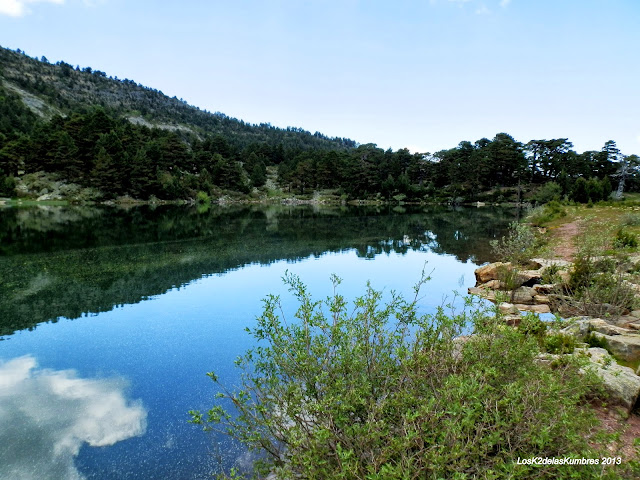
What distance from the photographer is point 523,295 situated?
1642 cm

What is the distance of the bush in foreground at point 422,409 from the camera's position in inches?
152

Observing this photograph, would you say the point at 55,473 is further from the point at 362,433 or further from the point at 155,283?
the point at 155,283

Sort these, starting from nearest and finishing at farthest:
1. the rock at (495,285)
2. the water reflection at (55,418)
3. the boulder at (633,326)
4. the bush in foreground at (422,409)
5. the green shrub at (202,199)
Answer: the bush in foreground at (422,409) < the water reflection at (55,418) < the boulder at (633,326) < the rock at (495,285) < the green shrub at (202,199)

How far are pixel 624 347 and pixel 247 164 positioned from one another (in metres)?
111

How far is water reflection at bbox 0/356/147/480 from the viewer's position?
6.89 metres

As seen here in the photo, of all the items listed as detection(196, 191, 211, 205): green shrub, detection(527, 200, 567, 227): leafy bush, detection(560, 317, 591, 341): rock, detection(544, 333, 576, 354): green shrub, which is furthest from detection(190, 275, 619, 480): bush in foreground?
detection(196, 191, 211, 205): green shrub

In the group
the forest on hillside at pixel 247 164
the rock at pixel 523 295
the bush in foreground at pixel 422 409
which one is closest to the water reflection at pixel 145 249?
the rock at pixel 523 295

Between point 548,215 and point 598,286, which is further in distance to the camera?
point 548,215

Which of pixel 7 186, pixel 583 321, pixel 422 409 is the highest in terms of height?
pixel 7 186

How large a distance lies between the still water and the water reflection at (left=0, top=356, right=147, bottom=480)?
0.09ft

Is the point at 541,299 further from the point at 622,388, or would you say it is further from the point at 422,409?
the point at 422,409

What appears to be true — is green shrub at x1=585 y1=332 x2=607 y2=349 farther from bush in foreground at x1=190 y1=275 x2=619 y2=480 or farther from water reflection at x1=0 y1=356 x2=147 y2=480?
water reflection at x1=0 y1=356 x2=147 y2=480

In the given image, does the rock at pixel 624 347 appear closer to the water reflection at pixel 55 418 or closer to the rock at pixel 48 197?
the water reflection at pixel 55 418

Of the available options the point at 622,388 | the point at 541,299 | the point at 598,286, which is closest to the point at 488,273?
the point at 541,299
